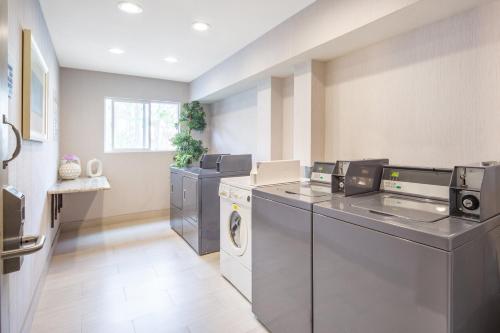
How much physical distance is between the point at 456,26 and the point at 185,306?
9.06 ft

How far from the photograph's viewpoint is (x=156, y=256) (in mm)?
3211

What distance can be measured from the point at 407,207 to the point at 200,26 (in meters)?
2.44

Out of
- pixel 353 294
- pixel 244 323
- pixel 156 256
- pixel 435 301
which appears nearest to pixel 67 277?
pixel 156 256

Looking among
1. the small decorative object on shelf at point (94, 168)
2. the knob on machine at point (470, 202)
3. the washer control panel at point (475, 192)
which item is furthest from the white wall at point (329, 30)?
the small decorative object on shelf at point (94, 168)

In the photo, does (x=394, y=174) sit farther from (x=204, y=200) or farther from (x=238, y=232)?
(x=204, y=200)

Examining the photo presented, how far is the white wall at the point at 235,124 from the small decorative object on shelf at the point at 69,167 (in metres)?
2.15

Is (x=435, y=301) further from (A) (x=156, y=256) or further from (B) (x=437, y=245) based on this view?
(A) (x=156, y=256)

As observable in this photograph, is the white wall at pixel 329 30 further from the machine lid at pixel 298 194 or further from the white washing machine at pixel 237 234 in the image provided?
the white washing machine at pixel 237 234

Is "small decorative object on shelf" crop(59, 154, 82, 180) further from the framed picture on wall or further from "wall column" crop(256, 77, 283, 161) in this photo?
"wall column" crop(256, 77, 283, 161)

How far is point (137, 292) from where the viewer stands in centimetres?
A: 243

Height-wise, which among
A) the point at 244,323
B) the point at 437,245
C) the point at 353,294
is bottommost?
the point at 244,323

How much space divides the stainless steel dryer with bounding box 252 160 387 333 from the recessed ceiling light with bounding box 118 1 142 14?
1.88 metres

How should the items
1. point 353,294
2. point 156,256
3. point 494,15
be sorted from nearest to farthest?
point 353,294
point 494,15
point 156,256

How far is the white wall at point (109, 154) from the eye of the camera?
13.9 feet
